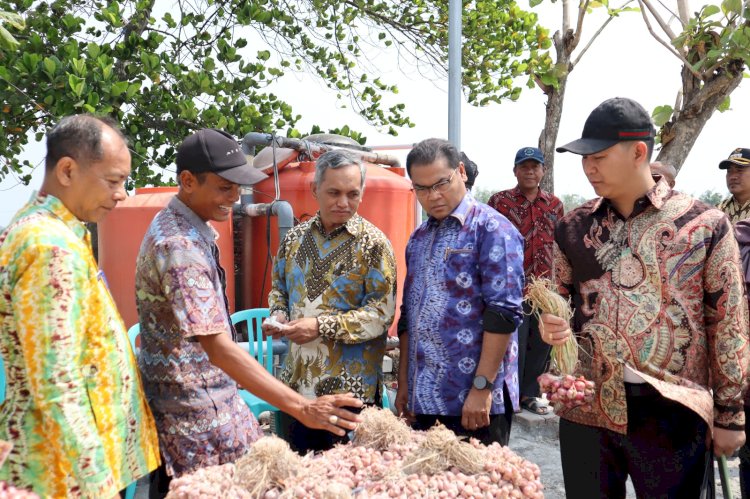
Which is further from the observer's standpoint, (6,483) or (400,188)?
(400,188)

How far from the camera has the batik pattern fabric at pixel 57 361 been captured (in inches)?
64.8

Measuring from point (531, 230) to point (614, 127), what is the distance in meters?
3.32

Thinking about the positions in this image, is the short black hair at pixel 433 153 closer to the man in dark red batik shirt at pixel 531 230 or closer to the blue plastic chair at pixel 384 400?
the blue plastic chair at pixel 384 400

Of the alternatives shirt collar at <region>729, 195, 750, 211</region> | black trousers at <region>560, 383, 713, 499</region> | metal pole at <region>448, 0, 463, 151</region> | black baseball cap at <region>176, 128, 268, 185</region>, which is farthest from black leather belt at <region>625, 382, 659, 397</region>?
metal pole at <region>448, 0, 463, 151</region>

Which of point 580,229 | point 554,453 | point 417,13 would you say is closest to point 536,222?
point 554,453

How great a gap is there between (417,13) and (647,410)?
27.3ft

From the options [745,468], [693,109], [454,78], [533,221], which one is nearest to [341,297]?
[745,468]

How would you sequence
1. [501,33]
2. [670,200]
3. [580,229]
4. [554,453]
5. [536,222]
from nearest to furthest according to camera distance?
[670,200]
[580,229]
[554,453]
[536,222]
[501,33]

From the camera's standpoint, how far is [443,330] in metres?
2.69

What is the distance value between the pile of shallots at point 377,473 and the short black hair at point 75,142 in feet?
3.20

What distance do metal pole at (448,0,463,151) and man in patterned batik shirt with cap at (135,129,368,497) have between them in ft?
13.4

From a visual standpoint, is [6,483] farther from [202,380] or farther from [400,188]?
[400,188]

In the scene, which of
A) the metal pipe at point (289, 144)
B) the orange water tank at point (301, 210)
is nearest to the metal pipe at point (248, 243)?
the orange water tank at point (301, 210)

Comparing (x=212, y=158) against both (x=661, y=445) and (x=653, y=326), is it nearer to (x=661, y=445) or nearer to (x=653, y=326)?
(x=653, y=326)
